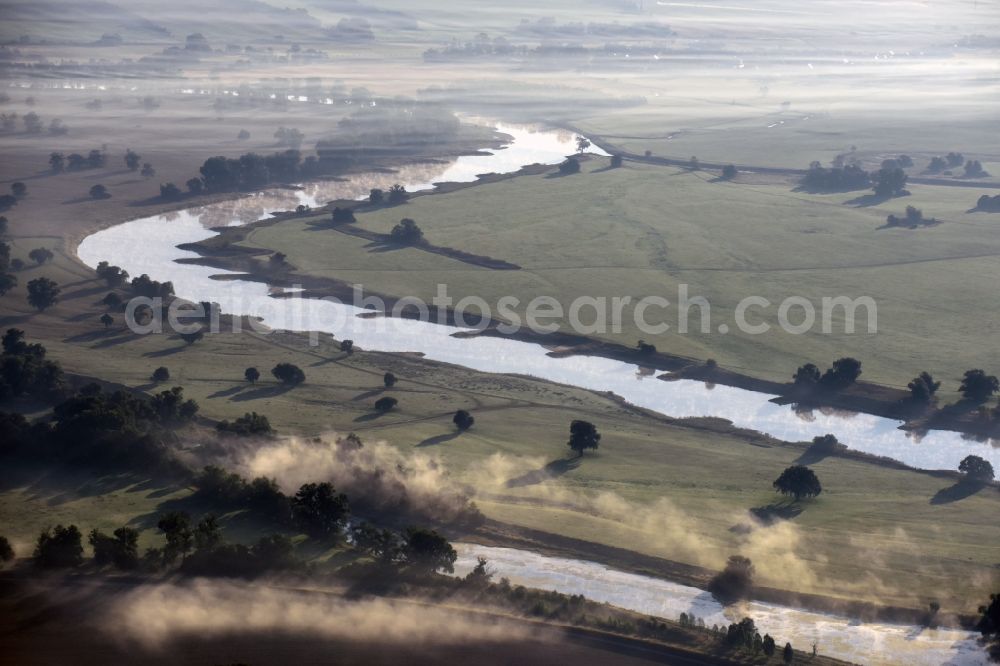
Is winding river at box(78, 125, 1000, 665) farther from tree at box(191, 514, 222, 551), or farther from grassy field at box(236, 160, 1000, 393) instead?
tree at box(191, 514, 222, 551)

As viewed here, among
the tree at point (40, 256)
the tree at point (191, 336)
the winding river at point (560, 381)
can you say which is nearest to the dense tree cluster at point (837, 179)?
the winding river at point (560, 381)

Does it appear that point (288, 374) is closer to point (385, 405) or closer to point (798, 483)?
point (385, 405)

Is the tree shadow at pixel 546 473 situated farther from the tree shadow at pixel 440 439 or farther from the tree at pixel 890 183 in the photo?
the tree at pixel 890 183

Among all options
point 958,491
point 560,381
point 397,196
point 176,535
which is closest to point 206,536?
point 176,535

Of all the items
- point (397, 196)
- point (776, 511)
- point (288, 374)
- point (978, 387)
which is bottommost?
point (776, 511)

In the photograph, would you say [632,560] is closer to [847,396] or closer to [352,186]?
[847,396]

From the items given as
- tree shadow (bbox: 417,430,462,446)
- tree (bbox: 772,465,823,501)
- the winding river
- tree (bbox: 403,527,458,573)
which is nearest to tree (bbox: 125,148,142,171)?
the winding river
